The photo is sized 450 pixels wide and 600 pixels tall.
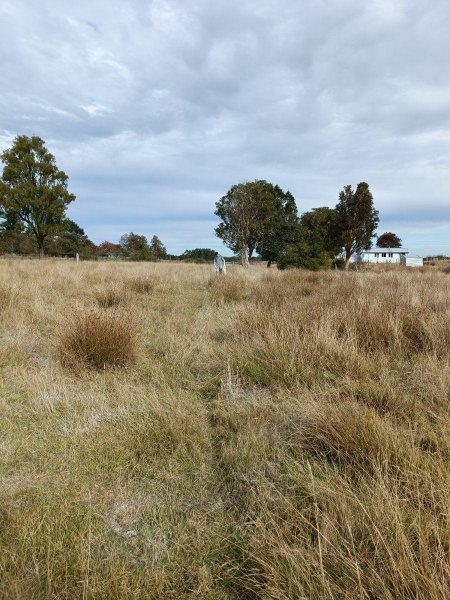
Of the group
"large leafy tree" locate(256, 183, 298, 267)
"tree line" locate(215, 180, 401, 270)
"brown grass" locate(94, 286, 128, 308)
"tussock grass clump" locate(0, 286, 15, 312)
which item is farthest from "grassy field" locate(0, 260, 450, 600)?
"large leafy tree" locate(256, 183, 298, 267)

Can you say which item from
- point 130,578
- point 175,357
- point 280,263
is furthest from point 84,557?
point 280,263

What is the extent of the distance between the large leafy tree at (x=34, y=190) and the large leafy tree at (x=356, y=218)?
2307cm

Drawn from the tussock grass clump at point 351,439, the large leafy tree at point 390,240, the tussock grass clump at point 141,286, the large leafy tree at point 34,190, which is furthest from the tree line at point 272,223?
the large leafy tree at point 390,240

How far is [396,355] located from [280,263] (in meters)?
19.8

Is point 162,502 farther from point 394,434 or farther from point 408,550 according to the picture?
point 394,434

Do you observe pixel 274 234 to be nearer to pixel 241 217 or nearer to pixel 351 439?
pixel 241 217

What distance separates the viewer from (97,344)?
366 centimetres

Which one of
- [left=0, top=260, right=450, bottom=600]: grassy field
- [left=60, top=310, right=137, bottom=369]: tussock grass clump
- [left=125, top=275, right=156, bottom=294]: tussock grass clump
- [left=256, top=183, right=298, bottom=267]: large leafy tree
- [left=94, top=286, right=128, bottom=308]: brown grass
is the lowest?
[left=0, top=260, right=450, bottom=600]: grassy field

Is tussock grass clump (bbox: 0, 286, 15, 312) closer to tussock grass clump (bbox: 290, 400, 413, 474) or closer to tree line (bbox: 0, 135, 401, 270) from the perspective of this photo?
tussock grass clump (bbox: 290, 400, 413, 474)

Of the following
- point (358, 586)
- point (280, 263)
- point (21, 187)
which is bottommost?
point (358, 586)

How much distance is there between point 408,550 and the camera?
1220 mm

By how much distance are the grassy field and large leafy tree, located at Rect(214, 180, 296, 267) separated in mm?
26772

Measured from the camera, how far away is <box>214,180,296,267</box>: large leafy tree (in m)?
30.7

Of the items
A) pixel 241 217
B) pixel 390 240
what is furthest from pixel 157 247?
pixel 390 240
